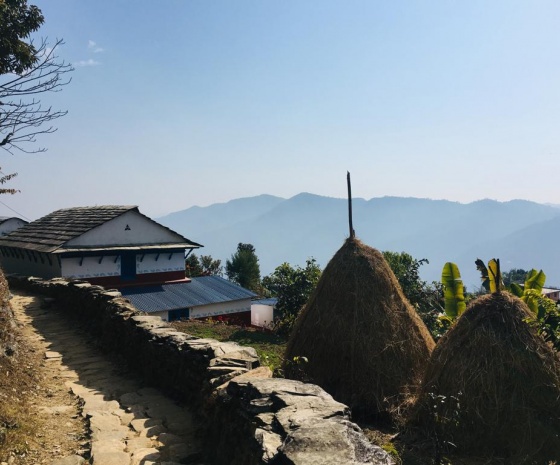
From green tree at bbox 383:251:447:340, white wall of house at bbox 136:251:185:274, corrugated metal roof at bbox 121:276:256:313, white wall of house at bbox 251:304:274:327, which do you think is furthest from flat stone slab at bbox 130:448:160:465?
white wall of house at bbox 251:304:274:327

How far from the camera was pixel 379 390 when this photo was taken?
26.6 ft

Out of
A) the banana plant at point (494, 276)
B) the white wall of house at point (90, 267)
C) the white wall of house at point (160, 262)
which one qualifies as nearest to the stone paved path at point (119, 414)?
the banana plant at point (494, 276)

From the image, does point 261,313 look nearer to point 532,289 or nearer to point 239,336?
point 239,336

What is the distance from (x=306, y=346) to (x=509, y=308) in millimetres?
3713

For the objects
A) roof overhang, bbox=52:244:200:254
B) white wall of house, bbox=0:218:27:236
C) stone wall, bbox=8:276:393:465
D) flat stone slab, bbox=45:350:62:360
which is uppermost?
white wall of house, bbox=0:218:27:236

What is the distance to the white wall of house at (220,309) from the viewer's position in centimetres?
2400

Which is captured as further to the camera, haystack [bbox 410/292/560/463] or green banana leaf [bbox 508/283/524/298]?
green banana leaf [bbox 508/283/524/298]

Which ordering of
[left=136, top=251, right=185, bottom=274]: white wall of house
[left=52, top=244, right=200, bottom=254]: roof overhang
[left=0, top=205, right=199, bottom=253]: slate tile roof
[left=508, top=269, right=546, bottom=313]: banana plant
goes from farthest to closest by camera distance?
[left=136, top=251, right=185, bottom=274]: white wall of house → [left=0, top=205, right=199, bottom=253]: slate tile roof → [left=52, top=244, right=200, bottom=254]: roof overhang → [left=508, top=269, right=546, bottom=313]: banana plant

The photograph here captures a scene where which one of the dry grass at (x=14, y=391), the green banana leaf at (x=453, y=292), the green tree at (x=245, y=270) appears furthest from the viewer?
the green tree at (x=245, y=270)

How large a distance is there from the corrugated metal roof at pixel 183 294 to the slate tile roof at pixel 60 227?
2.88 meters

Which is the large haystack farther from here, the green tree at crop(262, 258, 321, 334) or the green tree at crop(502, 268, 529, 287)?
the green tree at crop(502, 268, 529, 287)

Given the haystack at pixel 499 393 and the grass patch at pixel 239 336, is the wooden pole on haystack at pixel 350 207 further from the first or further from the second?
the grass patch at pixel 239 336

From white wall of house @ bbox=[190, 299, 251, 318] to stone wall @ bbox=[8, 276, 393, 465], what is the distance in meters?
15.0

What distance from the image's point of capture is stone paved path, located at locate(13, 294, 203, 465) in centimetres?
484
